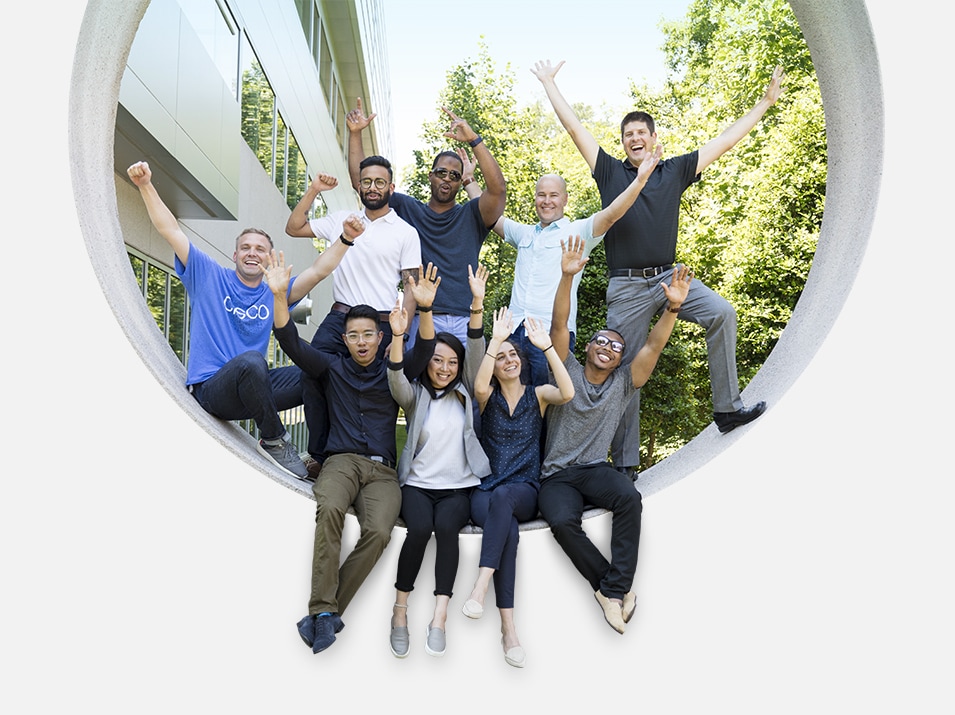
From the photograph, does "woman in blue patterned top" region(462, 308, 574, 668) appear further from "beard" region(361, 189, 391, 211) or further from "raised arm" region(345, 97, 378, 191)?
"raised arm" region(345, 97, 378, 191)

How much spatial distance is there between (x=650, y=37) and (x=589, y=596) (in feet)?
76.0

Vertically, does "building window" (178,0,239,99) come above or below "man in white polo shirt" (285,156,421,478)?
above

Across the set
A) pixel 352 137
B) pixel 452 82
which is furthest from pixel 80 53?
pixel 452 82

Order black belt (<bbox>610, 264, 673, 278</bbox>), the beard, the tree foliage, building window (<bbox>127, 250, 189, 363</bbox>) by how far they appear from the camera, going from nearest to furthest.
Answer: black belt (<bbox>610, 264, 673, 278</bbox>), the beard, building window (<bbox>127, 250, 189, 363</bbox>), the tree foliage

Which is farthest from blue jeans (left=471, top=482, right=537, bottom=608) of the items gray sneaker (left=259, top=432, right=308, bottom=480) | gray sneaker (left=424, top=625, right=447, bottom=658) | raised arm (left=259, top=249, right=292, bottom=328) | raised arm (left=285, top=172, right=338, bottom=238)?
raised arm (left=285, top=172, right=338, bottom=238)

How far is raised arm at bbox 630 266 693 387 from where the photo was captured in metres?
4.61

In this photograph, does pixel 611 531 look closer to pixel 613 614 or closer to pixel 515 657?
pixel 613 614

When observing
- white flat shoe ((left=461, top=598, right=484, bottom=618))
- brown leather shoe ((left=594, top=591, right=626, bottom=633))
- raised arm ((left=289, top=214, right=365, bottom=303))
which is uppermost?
raised arm ((left=289, top=214, right=365, bottom=303))

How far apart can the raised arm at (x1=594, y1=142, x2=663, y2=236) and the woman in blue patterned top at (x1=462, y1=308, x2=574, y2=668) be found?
642 millimetres

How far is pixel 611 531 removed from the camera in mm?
4559

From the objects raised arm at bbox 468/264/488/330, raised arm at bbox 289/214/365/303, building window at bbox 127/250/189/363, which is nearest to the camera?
raised arm at bbox 468/264/488/330

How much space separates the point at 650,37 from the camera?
2509cm

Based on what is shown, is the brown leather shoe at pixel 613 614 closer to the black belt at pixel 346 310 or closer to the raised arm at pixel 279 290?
the black belt at pixel 346 310

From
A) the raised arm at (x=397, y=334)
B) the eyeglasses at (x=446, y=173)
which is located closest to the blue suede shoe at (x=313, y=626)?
the raised arm at (x=397, y=334)
